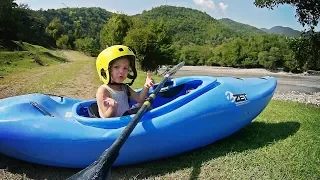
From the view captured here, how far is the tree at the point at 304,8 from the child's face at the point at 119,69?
10.2 m

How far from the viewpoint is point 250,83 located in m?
4.67

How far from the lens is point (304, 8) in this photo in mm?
12570

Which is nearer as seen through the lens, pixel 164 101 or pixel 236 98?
pixel 236 98

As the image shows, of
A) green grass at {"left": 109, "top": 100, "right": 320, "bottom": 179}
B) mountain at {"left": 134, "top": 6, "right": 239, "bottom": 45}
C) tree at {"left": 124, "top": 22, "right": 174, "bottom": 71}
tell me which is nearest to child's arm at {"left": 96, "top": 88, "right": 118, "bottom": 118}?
green grass at {"left": 109, "top": 100, "right": 320, "bottom": 179}

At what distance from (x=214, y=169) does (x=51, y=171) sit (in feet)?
5.73

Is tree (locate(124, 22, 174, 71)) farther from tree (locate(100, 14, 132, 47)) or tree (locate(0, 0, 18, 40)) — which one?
tree (locate(0, 0, 18, 40))

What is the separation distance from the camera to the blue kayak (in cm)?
322

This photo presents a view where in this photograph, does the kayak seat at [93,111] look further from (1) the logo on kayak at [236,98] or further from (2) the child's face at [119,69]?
(1) the logo on kayak at [236,98]

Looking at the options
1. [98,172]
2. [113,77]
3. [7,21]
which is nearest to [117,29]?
[7,21]

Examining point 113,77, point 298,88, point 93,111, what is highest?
point 113,77

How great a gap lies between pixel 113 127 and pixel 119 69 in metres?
0.63

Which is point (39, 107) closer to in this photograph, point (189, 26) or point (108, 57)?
point (108, 57)

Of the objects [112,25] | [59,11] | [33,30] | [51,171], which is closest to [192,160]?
[51,171]

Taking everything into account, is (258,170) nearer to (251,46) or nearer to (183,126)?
(183,126)
